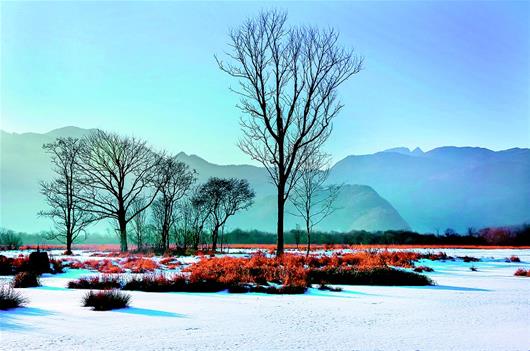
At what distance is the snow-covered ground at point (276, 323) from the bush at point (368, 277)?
2.46 m

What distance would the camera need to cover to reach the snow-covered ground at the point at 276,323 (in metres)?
4.42

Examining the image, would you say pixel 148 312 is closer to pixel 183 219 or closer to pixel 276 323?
pixel 276 323

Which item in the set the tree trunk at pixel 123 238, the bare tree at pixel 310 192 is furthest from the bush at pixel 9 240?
the bare tree at pixel 310 192

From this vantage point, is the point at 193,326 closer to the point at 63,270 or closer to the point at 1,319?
the point at 1,319

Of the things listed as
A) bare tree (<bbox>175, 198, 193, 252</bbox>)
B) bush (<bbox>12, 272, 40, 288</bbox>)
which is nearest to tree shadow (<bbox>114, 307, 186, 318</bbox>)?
bush (<bbox>12, 272, 40, 288</bbox>)

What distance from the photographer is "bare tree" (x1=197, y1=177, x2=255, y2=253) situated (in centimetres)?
5141

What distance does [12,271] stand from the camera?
14.7m

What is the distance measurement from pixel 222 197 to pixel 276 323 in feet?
152

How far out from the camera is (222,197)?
170ft

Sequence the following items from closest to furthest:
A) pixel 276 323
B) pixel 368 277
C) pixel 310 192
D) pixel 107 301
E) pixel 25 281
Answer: pixel 276 323 < pixel 107 301 < pixel 25 281 < pixel 368 277 < pixel 310 192

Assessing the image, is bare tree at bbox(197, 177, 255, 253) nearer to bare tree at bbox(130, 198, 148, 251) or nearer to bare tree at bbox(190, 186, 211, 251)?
bare tree at bbox(190, 186, 211, 251)

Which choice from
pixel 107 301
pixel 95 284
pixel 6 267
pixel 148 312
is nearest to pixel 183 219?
pixel 6 267

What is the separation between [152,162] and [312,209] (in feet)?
56.9

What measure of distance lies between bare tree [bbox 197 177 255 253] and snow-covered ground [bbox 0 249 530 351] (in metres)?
42.4
